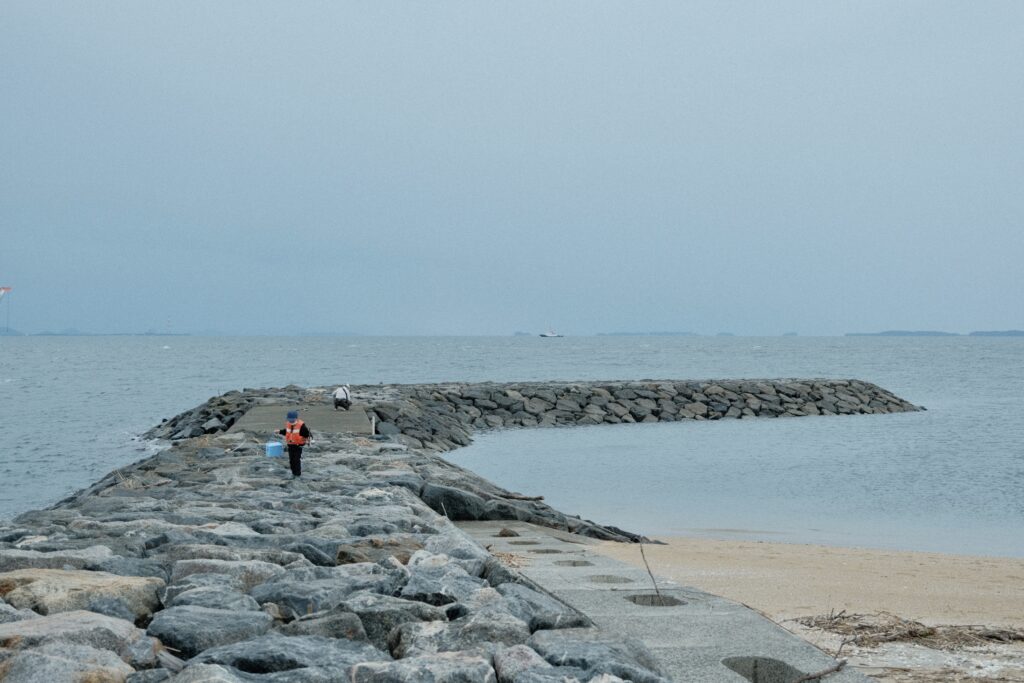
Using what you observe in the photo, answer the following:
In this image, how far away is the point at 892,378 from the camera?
190ft

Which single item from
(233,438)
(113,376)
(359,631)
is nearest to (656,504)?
(233,438)

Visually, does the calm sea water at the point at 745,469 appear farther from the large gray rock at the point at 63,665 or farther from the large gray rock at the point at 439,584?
the large gray rock at the point at 63,665

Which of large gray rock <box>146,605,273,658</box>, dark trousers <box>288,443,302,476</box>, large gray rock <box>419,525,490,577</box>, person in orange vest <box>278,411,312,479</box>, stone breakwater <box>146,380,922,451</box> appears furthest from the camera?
stone breakwater <box>146,380,922,451</box>

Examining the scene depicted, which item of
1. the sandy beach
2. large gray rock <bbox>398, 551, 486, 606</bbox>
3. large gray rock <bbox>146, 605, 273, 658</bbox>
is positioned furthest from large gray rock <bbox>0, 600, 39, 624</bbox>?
the sandy beach

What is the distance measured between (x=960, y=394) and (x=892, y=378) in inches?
564

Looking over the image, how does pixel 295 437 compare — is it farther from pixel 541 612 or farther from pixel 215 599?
pixel 541 612

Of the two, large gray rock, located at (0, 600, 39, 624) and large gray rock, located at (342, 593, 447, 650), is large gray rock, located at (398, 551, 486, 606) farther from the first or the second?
large gray rock, located at (0, 600, 39, 624)

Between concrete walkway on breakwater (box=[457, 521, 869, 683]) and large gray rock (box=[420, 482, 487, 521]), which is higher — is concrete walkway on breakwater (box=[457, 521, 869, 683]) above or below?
above

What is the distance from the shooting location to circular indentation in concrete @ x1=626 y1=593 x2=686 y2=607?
192 inches

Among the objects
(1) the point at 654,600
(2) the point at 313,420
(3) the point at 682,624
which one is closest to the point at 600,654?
(3) the point at 682,624

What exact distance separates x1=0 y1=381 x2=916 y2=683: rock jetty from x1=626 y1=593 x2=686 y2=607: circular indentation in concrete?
21.8 inches

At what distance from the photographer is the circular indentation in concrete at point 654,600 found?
4.88 meters

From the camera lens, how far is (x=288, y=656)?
11.2 ft

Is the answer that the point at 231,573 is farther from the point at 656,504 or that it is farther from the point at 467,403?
the point at 467,403
